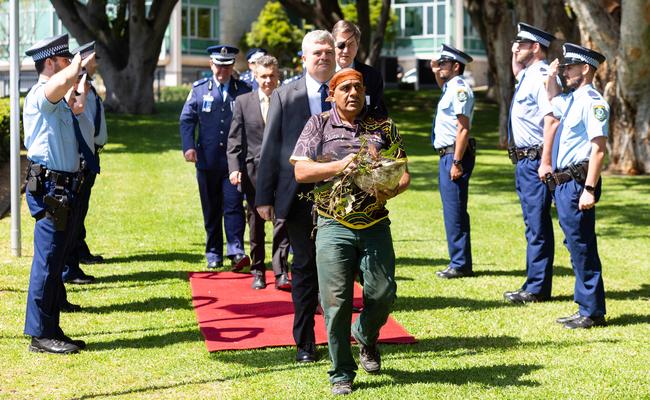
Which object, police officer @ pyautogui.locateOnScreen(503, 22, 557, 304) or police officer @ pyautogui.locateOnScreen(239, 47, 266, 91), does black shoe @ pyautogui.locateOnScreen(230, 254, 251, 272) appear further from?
police officer @ pyautogui.locateOnScreen(503, 22, 557, 304)

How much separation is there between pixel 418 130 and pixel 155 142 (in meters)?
11.1

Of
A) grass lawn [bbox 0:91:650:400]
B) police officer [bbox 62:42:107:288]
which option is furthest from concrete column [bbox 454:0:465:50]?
police officer [bbox 62:42:107:288]

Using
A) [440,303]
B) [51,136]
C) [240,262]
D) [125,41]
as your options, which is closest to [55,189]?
[51,136]

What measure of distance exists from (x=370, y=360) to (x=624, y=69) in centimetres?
1457

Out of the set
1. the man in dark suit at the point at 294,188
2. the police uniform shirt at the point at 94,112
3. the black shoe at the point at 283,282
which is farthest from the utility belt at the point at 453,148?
the man in dark suit at the point at 294,188

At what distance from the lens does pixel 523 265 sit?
37.2ft

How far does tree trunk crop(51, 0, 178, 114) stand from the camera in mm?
31969

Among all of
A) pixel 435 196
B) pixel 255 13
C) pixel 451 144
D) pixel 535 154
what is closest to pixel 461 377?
pixel 535 154

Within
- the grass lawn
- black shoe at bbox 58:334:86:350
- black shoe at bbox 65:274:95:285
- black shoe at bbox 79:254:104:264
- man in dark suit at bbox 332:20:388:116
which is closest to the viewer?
the grass lawn

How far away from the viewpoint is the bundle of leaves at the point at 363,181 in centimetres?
617

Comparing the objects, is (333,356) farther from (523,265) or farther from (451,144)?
(523,265)

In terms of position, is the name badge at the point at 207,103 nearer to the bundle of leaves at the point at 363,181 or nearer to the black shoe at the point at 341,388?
the bundle of leaves at the point at 363,181

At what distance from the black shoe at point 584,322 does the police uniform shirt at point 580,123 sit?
122 cm

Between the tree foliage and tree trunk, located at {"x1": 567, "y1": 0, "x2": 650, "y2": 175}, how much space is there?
33313 millimetres
